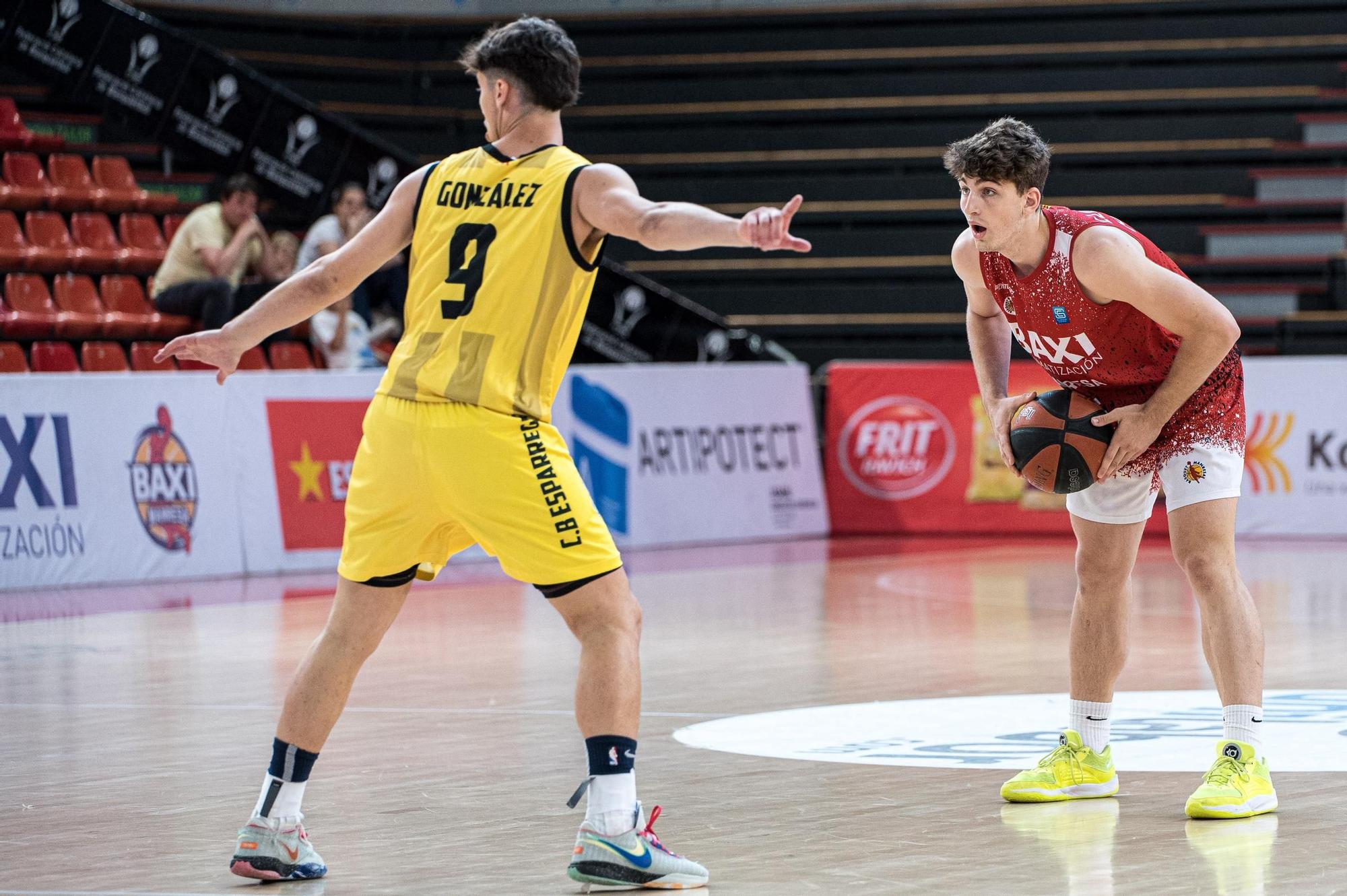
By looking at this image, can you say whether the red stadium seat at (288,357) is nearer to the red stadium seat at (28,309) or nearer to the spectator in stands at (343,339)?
the spectator in stands at (343,339)

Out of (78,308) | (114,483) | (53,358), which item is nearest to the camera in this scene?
(114,483)

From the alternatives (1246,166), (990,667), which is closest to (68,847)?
(990,667)

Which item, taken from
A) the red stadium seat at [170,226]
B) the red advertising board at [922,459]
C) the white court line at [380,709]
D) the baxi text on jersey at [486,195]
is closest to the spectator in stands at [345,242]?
the red stadium seat at [170,226]

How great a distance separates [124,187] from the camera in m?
16.2

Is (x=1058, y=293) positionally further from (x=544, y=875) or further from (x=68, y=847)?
(x=68, y=847)

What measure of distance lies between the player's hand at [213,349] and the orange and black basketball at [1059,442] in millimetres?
2043

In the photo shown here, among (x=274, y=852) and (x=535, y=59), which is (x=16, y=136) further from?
(x=274, y=852)

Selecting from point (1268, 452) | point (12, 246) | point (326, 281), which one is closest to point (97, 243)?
point (12, 246)

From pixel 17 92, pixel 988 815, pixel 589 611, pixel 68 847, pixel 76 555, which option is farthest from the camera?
pixel 17 92

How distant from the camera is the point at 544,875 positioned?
429 cm

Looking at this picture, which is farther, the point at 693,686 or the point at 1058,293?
the point at 693,686

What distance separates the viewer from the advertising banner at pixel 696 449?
47.1ft

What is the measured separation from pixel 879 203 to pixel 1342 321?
15.0ft

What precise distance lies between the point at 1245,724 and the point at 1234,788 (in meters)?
0.23
